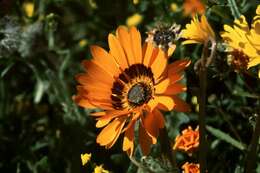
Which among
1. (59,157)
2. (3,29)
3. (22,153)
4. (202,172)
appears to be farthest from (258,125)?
(3,29)

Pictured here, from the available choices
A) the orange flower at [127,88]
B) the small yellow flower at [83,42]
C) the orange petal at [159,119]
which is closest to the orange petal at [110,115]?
the orange flower at [127,88]

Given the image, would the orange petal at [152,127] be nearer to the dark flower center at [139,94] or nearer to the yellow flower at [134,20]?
the dark flower center at [139,94]

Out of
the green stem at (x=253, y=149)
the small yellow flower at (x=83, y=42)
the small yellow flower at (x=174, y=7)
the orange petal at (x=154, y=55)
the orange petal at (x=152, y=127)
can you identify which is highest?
the small yellow flower at (x=83, y=42)

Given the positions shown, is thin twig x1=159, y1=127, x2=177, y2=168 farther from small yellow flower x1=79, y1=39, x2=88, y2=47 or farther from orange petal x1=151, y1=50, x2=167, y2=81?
small yellow flower x1=79, y1=39, x2=88, y2=47

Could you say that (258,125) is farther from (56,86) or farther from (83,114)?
(56,86)

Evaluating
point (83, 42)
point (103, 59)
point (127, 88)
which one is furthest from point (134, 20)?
point (103, 59)

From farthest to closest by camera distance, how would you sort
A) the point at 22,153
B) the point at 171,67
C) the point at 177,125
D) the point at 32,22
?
the point at 32,22
the point at 22,153
the point at 177,125
the point at 171,67

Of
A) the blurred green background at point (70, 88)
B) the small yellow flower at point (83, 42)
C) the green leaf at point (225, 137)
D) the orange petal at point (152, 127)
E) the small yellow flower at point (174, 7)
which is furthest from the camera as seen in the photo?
the small yellow flower at point (83, 42)
